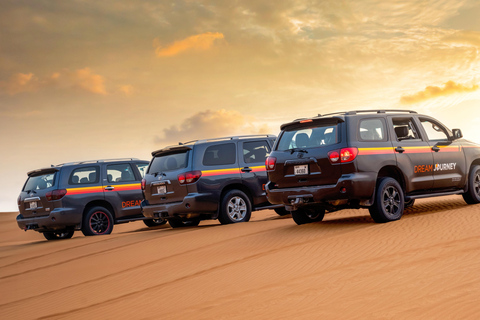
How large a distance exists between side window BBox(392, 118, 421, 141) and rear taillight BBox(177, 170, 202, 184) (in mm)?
4446

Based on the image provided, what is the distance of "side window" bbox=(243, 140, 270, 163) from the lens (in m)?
14.2

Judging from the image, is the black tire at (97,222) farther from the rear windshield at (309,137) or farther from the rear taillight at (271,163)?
the rear windshield at (309,137)

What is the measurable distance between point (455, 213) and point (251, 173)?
4668 mm

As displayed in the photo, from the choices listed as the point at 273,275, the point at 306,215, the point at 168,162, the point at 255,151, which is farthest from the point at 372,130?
the point at 168,162

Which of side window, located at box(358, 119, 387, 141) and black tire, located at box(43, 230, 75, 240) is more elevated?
side window, located at box(358, 119, 387, 141)

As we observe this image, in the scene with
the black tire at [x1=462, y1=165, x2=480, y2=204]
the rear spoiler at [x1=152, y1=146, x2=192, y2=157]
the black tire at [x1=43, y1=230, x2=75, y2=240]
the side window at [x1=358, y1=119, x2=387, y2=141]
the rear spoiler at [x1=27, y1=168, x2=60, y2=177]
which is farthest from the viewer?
the black tire at [x1=43, y1=230, x2=75, y2=240]

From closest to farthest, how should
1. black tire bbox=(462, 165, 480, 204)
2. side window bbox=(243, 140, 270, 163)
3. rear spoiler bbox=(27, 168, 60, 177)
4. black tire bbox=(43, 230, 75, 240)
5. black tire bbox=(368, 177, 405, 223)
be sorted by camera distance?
1. black tire bbox=(368, 177, 405, 223)
2. black tire bbox=(462, 165, 480, 204)
3. side window bbox=(243, 140, 270, 163)
4. rear spoiler bbox=(27, 168, 60, 177)
5. black tire bbox=(43, 230, 75, 240)

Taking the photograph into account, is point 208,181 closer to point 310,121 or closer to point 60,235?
point 310,121

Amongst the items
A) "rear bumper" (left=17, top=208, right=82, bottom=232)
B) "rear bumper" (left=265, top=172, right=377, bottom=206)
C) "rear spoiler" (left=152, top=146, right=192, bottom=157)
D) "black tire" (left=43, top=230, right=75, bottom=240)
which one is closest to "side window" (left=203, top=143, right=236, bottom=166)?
"rear spoiler" (left=152, top=146, right=192, bottom=157)

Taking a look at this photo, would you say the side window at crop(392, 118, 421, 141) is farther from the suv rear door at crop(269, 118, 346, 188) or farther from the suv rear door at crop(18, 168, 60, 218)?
the suv rear door at crop(18, 168, 60, 218)

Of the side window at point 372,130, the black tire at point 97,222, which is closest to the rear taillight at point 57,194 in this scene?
the black tire at point 97,222

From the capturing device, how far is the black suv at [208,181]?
1329 centimetres

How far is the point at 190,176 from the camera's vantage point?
13.2m

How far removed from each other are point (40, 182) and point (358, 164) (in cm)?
968
